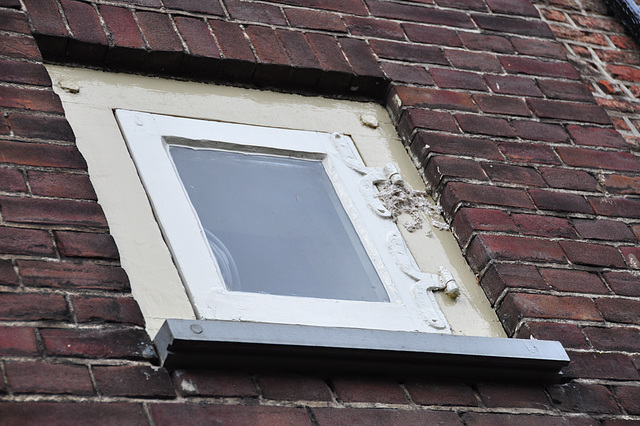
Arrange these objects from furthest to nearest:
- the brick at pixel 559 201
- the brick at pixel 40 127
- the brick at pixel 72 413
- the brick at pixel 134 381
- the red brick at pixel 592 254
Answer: the brick at pixel 559 201 < the red brick at pixel 592 254 < the brick at pixel 40 127 < the brick at pixel 134 381 < the brick at pixel 72 413

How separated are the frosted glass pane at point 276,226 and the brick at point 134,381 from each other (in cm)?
34

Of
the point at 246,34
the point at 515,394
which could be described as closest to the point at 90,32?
the point at 246,34

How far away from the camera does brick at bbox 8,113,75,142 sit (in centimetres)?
191

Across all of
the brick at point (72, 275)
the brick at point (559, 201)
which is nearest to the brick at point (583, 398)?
the brick at point (559, 201)

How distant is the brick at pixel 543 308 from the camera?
6.75 feet

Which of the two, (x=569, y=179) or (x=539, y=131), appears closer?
(x=569, y=179)

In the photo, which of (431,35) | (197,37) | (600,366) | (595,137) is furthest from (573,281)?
(197,37)

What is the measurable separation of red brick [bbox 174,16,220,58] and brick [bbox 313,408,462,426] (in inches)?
45.7

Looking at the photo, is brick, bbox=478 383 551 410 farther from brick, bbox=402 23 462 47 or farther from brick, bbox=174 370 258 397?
brick, bbox=402 23 462 47

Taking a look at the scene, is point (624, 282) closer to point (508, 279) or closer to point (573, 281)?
point (573, 281)

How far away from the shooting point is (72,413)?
1.46m

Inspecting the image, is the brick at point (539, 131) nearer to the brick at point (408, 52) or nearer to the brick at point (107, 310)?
the brick at point (408, 52)

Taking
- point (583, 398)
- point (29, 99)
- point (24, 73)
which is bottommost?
point (583, 398)

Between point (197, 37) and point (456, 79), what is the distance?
86 centimetres
